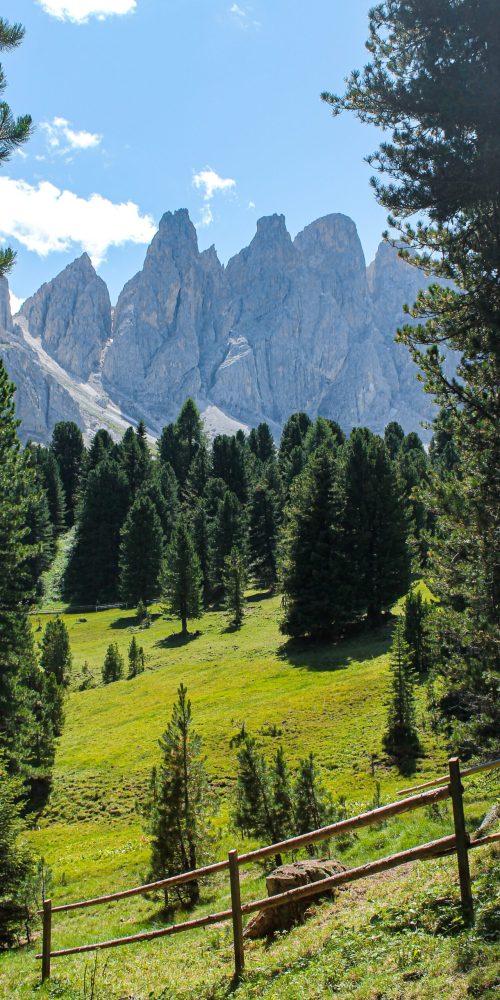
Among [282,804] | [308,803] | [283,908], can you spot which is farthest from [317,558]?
[283,908]

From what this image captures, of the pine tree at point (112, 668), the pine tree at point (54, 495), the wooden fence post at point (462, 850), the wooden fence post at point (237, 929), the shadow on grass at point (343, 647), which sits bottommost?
the pine tree at point (112, 668)

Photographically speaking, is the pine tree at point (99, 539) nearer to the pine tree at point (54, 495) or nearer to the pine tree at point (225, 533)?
the pine tree at point (54, 495)

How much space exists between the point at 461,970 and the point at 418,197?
13564 millimetres

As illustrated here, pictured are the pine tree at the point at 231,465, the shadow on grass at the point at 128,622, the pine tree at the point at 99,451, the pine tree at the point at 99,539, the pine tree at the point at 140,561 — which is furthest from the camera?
the pine tree at the point at 99,451

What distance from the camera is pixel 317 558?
54.1 m

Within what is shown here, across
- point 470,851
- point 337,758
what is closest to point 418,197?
point 470,851

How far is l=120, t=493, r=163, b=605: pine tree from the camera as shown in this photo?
83188 millimetres

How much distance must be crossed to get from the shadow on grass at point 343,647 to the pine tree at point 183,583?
13.3 m

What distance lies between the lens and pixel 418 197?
46.3ft

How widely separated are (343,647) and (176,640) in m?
19.8

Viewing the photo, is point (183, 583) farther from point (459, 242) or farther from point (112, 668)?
point (459, 242)

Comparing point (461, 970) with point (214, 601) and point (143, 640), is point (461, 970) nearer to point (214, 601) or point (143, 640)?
point (143, 640)

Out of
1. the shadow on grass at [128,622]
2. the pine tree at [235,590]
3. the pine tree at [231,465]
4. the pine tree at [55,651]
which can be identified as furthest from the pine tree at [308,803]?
the pine tree at [231,465]

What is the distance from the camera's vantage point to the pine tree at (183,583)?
2581 inches
